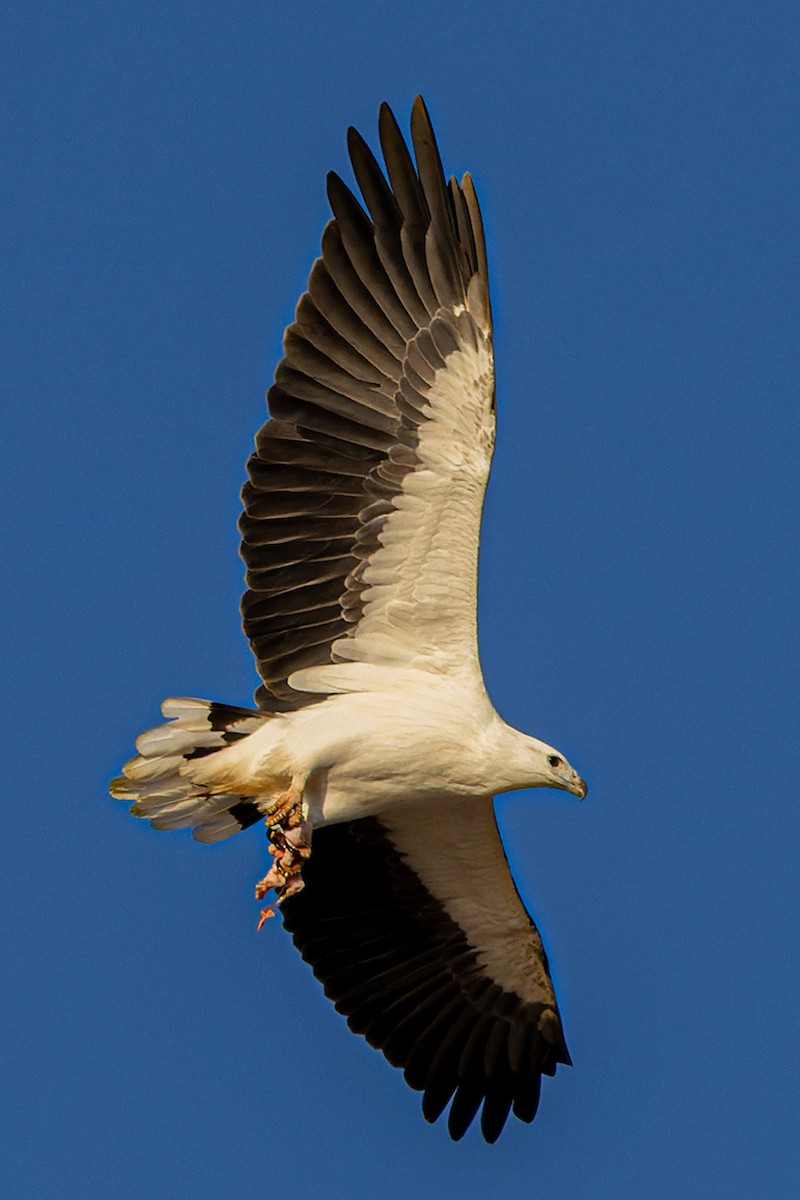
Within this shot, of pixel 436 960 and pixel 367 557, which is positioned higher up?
pixel 367 557

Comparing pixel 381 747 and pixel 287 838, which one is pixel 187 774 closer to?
pixel 287 838

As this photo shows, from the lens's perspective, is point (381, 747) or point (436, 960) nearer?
point (381, 747)

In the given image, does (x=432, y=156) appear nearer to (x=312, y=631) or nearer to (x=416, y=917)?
(x=312, y=631)

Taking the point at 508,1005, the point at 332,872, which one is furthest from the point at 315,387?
the point at 508,1005

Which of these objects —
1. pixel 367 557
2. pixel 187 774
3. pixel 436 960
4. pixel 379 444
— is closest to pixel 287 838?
pixel 187 774

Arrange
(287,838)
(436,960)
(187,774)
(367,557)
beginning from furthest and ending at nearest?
(436,960) < (187,774) < (367,557) < (287,838)

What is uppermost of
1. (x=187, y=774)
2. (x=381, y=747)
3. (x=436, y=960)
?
(x=187, y=774)
